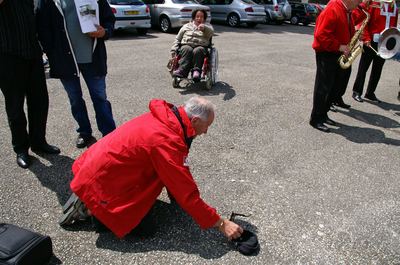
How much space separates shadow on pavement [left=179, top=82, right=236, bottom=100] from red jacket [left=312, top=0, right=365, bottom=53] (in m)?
1.99

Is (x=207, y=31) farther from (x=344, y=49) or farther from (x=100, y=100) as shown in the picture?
(x=100, y=100)

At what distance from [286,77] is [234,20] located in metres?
9.54

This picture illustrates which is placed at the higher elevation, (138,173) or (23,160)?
(138,173)

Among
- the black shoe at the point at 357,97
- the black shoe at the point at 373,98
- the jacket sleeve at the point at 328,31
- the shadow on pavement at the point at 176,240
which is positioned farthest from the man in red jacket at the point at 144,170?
the black shoe at the point at 373,98

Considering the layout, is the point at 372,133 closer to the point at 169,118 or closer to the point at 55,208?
the point at 169,118

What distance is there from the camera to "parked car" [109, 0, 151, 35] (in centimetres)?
1177

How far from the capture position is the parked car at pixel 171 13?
12.9 metres

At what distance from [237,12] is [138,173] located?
1501 centimetres

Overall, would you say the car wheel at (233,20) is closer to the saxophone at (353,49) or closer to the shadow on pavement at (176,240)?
the saxophone at (353,49)

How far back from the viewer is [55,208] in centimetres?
305

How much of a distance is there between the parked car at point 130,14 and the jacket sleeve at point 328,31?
8556mm

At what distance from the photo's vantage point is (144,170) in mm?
2482

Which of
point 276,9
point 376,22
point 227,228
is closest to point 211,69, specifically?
point 376,22

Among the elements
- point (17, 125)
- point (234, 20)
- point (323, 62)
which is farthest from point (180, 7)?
point (17, 125)
